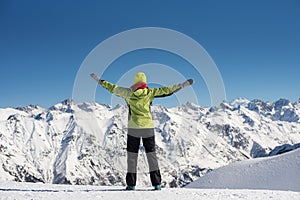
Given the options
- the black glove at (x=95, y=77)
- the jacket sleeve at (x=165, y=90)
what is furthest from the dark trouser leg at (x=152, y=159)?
the black glove at (x=95, y=77)

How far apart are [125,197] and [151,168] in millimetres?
1505

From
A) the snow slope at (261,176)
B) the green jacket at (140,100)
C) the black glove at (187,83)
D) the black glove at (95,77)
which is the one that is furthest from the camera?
the snow slope at (261,176)

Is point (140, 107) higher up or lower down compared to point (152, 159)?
higher up

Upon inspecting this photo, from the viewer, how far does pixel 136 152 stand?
29.6 ft

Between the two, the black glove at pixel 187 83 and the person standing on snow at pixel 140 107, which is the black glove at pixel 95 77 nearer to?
the person standing on snow at pixel 140 107

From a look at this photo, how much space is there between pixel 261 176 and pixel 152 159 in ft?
48.6

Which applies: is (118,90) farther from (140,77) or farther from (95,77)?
(95,77)

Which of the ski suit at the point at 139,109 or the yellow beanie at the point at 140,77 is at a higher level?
the yellow beanie at the point at 140,77

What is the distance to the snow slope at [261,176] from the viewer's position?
20500 millimetres

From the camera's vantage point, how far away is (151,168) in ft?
29.7

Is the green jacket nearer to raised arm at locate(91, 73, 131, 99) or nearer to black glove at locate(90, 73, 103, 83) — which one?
raised arm at locate(91, 73, 131, 99)

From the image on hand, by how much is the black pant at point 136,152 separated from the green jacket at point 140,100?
20cm

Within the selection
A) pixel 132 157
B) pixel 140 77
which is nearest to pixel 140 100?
pixel 140 77

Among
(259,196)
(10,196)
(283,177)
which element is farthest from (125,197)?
(283,177)
